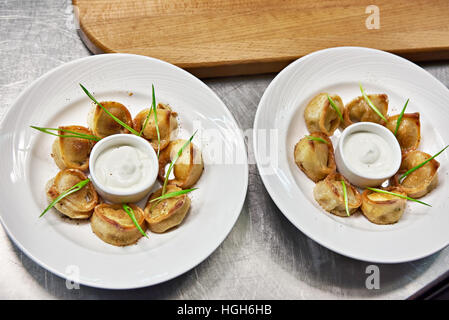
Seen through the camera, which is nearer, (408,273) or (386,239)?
(386,239)

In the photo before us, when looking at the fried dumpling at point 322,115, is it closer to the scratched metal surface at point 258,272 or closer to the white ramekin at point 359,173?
the white ramekin at point 359,173

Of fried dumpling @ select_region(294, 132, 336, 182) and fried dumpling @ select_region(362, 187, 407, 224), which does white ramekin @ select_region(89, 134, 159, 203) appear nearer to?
fried dumpling @ select_region(294, 132, 336, 182)

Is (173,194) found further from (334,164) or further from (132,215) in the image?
(334,164)

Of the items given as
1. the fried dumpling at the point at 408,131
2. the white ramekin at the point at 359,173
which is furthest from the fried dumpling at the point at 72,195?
the fried dumpling at the point at 408,131

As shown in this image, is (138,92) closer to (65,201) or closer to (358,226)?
(65,201)

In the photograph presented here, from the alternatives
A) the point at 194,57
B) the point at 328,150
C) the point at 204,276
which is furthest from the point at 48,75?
the point at 328,150

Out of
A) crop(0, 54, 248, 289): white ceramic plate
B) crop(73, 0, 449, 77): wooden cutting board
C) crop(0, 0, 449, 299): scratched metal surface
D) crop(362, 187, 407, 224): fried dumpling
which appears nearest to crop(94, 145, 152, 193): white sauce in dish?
crop(0, 54, 248, 289): white ceramic plate
